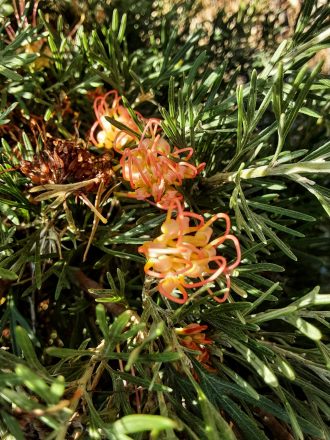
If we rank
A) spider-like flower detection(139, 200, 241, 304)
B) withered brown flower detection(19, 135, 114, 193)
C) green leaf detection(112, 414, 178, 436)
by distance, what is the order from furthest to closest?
withered brown flower detection(19, 135, 114, 193) → spider-like flower detection(139, 200, 241, 304) → green leaf detection(112, 414, 178, 436)

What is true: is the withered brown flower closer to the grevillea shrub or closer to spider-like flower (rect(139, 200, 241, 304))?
the grevillea shrub

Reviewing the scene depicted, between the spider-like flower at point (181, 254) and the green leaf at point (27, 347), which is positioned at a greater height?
the spider-like flower at point (181, 254)

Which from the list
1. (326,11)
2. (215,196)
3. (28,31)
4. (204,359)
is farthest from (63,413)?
(326,11)

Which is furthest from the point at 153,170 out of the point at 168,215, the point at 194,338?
the point at 194,338

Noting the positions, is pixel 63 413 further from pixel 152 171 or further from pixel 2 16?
pixel 2 16

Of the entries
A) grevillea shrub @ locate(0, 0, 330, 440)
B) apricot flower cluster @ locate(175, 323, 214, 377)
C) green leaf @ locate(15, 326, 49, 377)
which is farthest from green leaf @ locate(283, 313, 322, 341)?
green leaf @ locate(15, 326, 49, 377)

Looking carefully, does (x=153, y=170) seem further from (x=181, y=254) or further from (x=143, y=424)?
(x=143, y=424)

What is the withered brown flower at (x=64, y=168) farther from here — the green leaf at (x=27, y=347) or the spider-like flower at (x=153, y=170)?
the green leaf at (x=27, y=347)

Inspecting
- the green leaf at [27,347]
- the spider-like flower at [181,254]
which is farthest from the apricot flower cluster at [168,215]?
the green leaf at [27,347]
